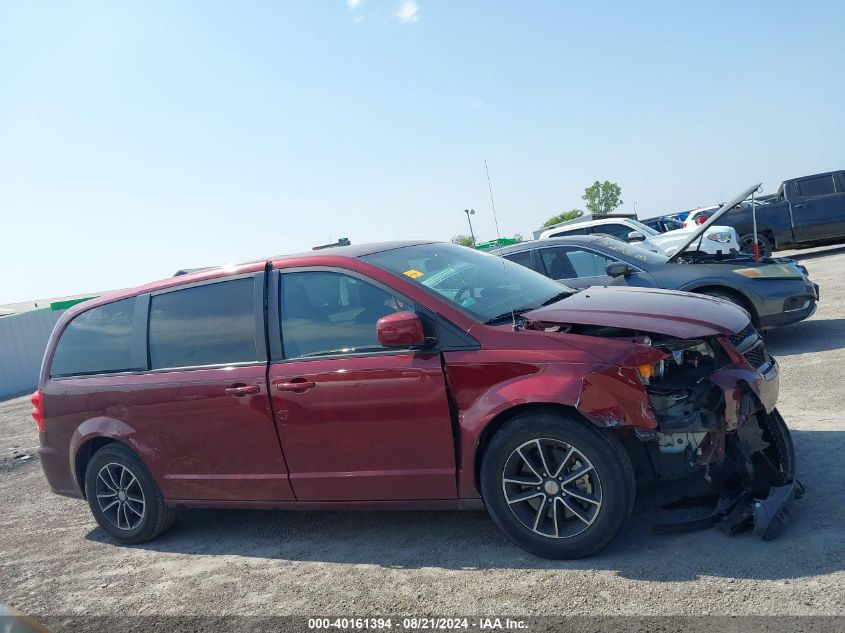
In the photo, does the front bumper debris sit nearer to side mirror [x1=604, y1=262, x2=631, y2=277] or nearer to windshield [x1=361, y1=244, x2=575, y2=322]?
windshield [x1=361, y1=244, x2=575, y2=322]

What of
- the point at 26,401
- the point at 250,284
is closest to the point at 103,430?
the point at 250,284

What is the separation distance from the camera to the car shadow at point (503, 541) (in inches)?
139

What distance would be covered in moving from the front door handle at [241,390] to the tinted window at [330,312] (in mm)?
302

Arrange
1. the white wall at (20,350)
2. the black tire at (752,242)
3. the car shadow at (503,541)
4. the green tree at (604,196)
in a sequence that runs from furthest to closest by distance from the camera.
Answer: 1. the green tree at (604,196)
2. the white wall at (20,350)
3. the black tire at (752,242)
4. the car shadow at (503,541)

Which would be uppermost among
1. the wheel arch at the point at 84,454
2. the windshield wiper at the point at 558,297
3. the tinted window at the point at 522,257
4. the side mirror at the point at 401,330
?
the tinted window at the point at 522,257

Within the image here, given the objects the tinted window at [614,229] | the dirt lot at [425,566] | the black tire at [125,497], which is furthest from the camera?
the tinted window at [614,229]

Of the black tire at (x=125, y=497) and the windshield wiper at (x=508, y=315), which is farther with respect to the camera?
the black tire at (x=125, y=497)

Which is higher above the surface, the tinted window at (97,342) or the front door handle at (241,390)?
the tinted window at (97,342)

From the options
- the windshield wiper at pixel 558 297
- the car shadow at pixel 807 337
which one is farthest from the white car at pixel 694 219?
the windshield wiper at pixel 558 297

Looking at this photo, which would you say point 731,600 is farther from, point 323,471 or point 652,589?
point 323,471

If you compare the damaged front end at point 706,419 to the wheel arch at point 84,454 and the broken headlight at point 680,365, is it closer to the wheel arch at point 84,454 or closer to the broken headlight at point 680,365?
the broken headlight at point 680,365

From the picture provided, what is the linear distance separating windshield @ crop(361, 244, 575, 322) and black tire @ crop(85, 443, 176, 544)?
7.69 feet

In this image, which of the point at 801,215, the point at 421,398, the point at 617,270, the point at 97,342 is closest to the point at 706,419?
the point at 421,398

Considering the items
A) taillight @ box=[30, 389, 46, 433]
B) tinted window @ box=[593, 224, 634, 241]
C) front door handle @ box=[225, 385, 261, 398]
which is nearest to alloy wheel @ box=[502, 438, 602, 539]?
front door handle @ box=[225, 385, 261, 398]
